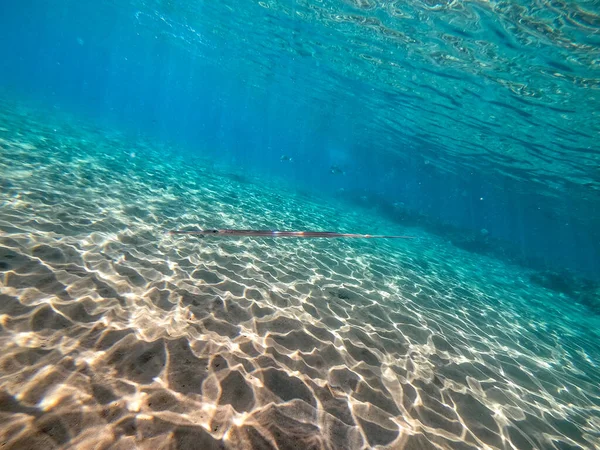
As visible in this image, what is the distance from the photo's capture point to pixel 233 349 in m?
4.50

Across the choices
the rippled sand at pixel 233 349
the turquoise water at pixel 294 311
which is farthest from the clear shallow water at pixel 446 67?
the rippled sand at pixel 233 349

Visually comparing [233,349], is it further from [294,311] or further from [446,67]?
[446,67]

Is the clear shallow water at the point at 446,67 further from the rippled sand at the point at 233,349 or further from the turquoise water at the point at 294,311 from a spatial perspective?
the rippled sand at the point at 233,349

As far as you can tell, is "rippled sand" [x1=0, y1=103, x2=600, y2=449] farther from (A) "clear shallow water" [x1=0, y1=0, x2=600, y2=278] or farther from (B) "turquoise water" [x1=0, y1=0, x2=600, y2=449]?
(A) "clear shallow water" [x1=0, y1=0, x2=600, y2=278]

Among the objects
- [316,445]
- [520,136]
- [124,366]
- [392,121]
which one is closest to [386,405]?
[316,445]

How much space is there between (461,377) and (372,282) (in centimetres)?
410

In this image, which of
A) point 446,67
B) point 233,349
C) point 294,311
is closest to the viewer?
point 233,349

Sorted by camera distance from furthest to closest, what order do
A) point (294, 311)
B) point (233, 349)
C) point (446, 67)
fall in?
1. point (446, 67)
2. point (294, 311)
3. point (233, 349)

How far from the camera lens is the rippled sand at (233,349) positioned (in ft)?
10.4

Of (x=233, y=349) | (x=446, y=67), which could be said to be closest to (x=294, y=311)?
(x=233, y=349)

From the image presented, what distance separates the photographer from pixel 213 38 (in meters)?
32.9

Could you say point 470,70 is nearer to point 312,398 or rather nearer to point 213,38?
point 312,398

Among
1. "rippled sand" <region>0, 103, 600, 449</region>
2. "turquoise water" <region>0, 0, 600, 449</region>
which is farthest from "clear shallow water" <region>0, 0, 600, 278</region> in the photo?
"rippled sand" <region>0, 103, 600, 449</region>

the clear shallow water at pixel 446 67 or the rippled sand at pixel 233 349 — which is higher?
the clear shallow water at pixel 446 67
